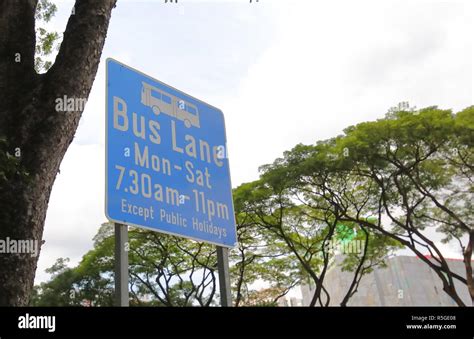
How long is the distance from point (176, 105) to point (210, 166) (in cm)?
34

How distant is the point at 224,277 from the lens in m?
2.33

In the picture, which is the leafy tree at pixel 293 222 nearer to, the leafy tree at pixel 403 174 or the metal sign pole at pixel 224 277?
the leafy tree at pixel 403 174

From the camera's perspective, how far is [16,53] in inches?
135

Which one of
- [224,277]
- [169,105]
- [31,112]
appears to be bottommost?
[224,277]

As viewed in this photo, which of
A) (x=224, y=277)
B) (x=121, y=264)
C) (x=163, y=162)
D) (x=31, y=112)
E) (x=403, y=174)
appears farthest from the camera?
(x=403, y=174)

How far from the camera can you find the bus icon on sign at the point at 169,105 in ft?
7.59

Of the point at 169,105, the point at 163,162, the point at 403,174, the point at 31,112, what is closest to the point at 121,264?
the point at 163,162

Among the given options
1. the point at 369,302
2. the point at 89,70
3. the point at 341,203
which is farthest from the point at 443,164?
the point at 369,302

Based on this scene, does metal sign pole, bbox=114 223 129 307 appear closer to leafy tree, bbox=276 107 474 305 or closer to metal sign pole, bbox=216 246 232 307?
metal sign pole, bbox=216 246 232 307

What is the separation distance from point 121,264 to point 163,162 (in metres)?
0.50

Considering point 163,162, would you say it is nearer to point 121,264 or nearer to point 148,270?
point 121,264

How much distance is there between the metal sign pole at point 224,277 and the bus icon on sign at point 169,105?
25.2 inches
